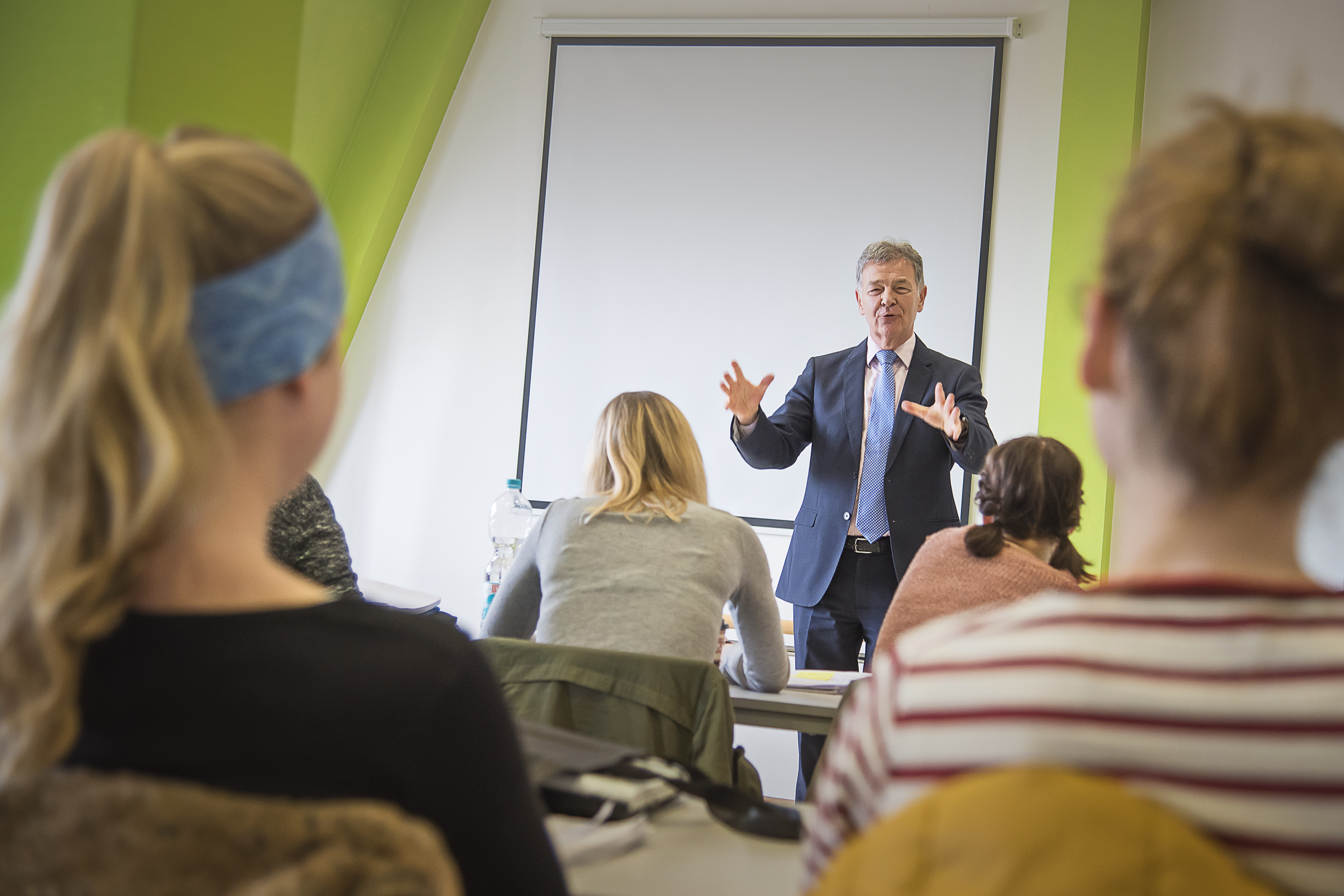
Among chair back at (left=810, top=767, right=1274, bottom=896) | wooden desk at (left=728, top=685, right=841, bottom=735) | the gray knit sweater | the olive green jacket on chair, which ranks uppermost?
chair back at (left=810, top=767, right=1274, bottom=896)

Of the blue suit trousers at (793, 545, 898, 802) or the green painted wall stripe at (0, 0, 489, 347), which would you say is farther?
the blue suit trousers at (793, 545, 898, 802)

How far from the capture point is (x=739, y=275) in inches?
180

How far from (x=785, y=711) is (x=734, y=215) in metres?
2.98

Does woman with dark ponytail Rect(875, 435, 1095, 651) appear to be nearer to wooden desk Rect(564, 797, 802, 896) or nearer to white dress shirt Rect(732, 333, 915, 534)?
white dress shirt Rect(732, 333, 915, 534)

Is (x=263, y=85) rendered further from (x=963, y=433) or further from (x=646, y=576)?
(x=963, y=433)

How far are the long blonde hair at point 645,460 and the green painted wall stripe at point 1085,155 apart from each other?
234 cm

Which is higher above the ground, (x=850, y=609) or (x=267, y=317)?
(x=267, y=317)

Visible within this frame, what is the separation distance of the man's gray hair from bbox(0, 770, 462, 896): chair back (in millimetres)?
2990

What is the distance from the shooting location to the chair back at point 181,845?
58 centimetres

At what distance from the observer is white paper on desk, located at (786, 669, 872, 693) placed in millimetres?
2246

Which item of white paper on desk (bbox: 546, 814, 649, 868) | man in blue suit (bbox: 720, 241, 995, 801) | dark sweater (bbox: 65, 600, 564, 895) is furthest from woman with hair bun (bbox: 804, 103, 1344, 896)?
man in blue suit (bbox: 720, 241, 995, 801)

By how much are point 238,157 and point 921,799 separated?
0.61m

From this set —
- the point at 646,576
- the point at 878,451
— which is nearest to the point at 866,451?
the point at 878,451

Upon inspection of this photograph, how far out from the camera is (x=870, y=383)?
11.0ft
